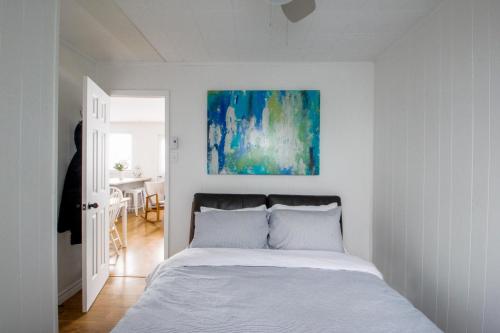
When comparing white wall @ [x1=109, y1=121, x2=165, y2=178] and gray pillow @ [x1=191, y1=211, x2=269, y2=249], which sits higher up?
white wall @ [x1=109, y1=121, x2=165, y2=178]

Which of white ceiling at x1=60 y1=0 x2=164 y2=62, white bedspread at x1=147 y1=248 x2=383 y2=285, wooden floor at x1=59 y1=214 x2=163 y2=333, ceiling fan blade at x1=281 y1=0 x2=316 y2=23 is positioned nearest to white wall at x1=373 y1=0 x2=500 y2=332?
white bedspread at x1=147 y1=248 x2=383 y2=285

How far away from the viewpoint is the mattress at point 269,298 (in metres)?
1.23

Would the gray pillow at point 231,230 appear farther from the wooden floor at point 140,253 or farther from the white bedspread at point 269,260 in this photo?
the wooden floor at point 140,253

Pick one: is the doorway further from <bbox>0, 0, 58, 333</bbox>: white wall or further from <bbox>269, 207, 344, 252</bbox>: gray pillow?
<bbox>0, 0, 58, 333</bbox>: white wall

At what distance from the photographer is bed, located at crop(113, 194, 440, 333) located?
1229 millimetres

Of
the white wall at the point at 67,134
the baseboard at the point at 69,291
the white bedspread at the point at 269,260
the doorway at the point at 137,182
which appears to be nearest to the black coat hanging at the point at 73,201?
the white wall at the point at 67,134

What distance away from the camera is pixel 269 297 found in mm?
1475

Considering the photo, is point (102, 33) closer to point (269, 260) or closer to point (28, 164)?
point (28, 164)

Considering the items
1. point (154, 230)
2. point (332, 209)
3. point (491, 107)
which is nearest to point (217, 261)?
point (332, 209)

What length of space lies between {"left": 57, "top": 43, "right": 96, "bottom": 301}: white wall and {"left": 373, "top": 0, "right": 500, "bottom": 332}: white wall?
3122mm

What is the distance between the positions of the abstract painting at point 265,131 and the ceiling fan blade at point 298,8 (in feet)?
4.49

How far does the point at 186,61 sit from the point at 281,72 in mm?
1060

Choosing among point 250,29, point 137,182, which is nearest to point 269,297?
point 250,29

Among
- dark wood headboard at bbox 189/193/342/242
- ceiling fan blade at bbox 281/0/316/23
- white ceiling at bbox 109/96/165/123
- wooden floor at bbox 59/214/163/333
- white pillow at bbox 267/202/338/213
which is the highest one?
white ceiling at bbox 109/96/165/123
